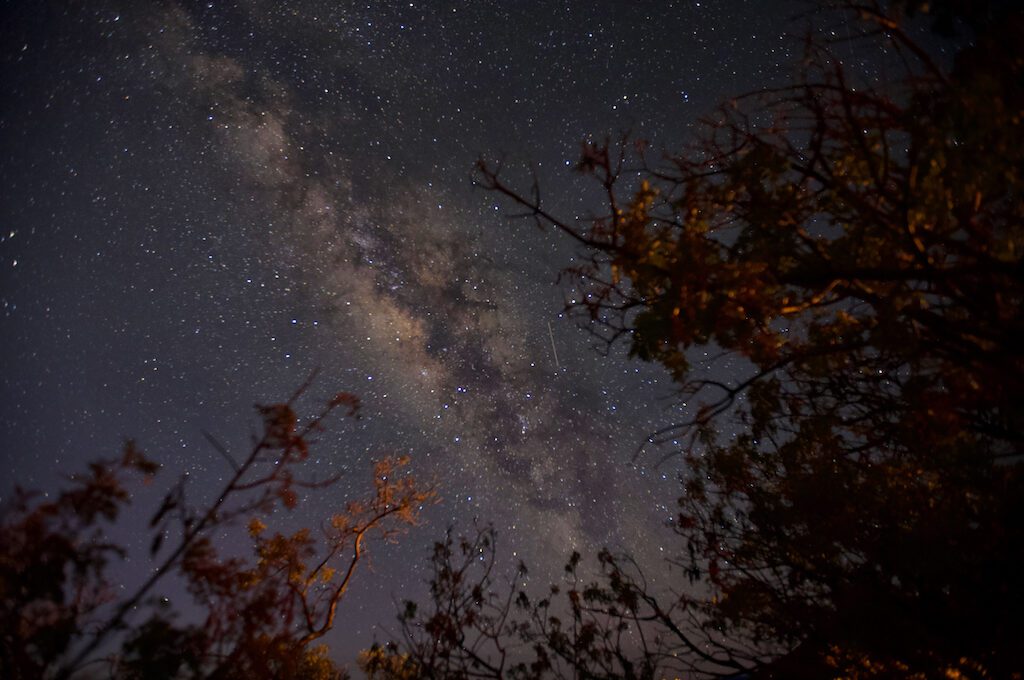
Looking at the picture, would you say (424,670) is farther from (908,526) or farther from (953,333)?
(953,333)

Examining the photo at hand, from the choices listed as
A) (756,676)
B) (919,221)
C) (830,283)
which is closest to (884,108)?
(919,221)

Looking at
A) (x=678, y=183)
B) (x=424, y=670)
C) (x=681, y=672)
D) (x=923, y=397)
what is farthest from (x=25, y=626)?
(x=923, y=397)

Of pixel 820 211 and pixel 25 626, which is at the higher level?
pixel 820 211

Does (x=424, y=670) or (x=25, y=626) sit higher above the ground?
(x=424, y=670)

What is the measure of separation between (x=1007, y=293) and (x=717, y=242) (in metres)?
1.76

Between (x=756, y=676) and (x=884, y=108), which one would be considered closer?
(x=884, y=108)

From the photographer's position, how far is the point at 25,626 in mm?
3840

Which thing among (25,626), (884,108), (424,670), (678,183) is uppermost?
(678,183)

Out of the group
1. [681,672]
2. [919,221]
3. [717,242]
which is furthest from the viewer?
[681,672]

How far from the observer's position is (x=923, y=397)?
3.16 meters

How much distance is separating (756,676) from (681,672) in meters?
1.19

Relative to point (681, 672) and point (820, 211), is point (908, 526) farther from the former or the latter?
point (820, 211)

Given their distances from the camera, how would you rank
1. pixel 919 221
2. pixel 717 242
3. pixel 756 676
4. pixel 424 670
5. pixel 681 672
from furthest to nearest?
1. pixel 424 670
2. pixel 756 676
3. pixel 681 672
4. pixel 717 242
5. pixel 919 221

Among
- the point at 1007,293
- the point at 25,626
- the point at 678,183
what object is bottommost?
the point at 25,626
